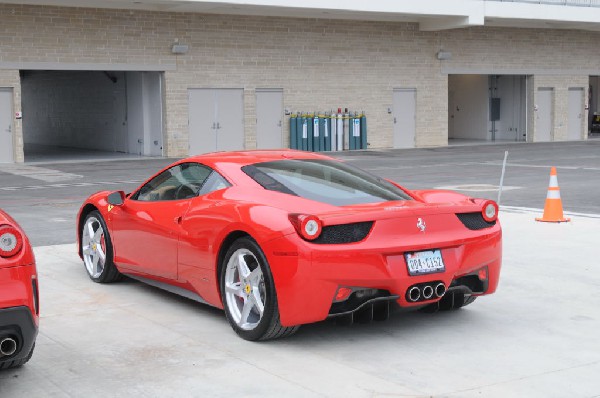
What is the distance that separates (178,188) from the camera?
288 inches

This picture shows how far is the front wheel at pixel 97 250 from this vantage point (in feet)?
26.2

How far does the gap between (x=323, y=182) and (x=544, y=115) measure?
34008mm

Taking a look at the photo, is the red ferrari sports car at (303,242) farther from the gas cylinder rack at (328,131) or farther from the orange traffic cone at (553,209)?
the gas cylinder rack at (328,131)

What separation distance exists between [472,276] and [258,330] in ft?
5.35

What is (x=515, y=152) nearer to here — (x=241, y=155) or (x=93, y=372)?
(x=241, y=155)

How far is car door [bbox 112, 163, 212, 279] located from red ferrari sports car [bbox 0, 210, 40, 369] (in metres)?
2.13

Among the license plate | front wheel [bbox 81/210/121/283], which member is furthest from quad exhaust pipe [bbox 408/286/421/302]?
front wheel [bbox 81/210/121/283]

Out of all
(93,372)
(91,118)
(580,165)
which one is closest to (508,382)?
(93,372)

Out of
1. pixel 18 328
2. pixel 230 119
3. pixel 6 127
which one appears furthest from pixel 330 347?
pixel 230 119

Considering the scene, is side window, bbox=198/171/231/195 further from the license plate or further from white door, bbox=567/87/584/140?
white door, bbox=567/87/584/140

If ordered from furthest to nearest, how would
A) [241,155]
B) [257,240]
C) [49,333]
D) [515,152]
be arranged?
[515,152] → [241,155] → [49,333] → [257,240]

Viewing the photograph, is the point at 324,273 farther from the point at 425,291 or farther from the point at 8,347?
the point at 8,347

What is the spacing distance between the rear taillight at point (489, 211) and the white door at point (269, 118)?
24.9 m

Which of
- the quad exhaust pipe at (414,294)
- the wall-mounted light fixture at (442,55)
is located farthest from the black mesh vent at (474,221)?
the wall-mounted light fixture at (442,55)
